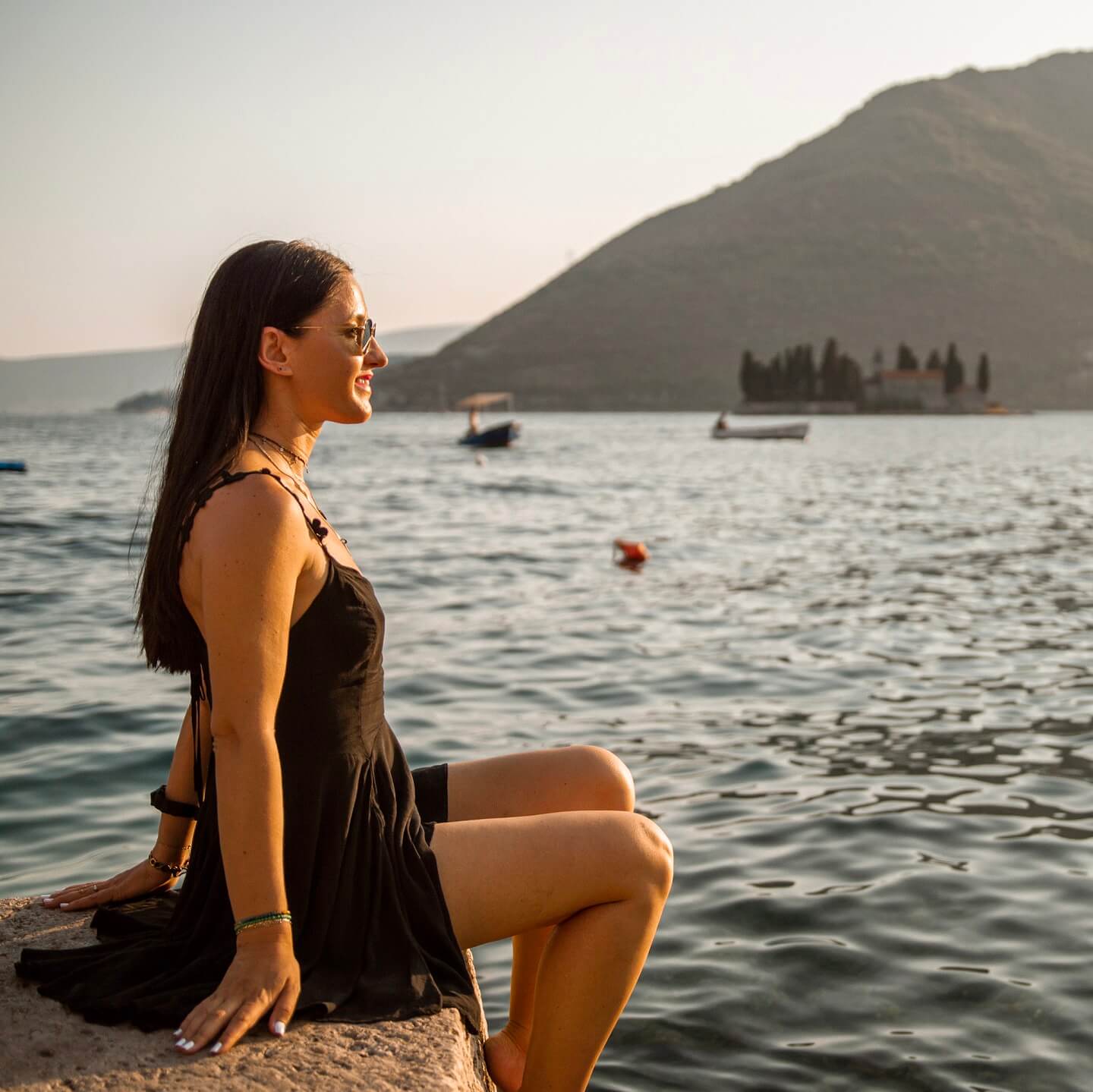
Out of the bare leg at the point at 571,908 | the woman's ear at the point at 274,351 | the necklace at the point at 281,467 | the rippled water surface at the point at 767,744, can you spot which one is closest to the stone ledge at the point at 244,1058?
the bare leg at the point at 571,908

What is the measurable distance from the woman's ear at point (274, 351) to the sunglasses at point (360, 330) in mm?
32

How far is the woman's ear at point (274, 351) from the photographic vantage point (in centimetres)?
264

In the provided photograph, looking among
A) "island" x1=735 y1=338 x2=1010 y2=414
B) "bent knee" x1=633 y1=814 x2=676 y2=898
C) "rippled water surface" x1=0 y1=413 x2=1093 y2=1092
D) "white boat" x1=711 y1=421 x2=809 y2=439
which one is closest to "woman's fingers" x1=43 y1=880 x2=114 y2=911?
"rippled water surface" x1=0 y1=413 x2=1093 y2=1092

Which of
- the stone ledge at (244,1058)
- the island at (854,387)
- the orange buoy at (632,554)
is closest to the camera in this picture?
the stone ledge at (244,1058)

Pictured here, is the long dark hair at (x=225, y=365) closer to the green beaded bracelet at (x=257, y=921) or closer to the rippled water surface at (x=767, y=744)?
the green beaded bracelet at (x=257, y=921)

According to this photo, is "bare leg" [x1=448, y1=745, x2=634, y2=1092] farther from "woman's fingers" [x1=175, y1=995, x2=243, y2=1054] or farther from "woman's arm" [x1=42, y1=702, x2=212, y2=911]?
"woman's fingers" [x1=175, y1=995, x2=243, y2=1054]

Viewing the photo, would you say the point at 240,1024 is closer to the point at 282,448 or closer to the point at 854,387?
the point at 282,448

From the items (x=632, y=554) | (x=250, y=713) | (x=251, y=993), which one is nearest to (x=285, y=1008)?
(x=251, y=993)

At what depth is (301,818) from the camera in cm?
257

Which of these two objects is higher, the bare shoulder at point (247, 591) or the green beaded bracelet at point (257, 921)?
the bare shoulder at point (247, 591)

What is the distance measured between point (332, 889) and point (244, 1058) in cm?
35

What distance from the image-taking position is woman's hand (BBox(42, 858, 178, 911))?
127 inches

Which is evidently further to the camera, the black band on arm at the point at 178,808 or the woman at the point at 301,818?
the black band on arm at the point at 178,808

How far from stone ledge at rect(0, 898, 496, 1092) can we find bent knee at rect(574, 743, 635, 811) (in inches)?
27.7
